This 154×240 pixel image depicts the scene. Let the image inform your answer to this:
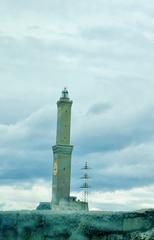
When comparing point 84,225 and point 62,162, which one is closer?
point 84,225

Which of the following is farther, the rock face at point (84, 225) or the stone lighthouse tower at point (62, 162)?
the stone lighthouse tower at point (62, 162)

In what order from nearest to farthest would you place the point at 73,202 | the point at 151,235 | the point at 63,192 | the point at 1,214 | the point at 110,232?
the point at 151,235 < the point at 110,232 < the point at 1,214 < the point at 73,202 < the point at 63,192

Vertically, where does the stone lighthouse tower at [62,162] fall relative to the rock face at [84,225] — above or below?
above

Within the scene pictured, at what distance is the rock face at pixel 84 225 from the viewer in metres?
5.96

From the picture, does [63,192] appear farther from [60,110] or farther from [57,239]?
[57,239]

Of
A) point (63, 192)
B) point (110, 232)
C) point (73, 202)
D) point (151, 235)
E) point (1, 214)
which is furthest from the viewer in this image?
point (63, 192)

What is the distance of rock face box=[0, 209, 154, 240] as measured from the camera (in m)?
5.96

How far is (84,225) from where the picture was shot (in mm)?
6172

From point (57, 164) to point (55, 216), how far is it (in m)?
70.6

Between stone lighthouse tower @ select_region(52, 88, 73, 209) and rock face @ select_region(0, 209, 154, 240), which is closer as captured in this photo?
rock face @ select_region(0, 209, 154, 240)

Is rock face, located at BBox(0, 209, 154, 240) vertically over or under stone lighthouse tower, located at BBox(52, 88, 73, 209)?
under

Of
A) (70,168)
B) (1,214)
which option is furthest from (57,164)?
(1,214)

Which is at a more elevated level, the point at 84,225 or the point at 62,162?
the point at 62,162

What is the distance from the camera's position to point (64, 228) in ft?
20.4
